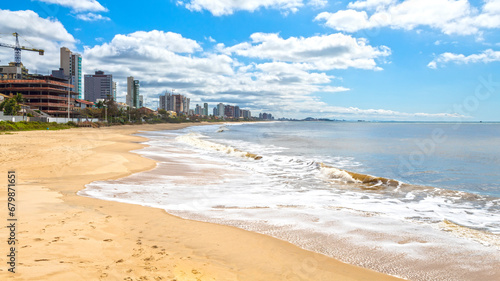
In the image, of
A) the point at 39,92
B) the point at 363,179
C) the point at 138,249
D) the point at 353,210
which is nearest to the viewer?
the point at 138,249

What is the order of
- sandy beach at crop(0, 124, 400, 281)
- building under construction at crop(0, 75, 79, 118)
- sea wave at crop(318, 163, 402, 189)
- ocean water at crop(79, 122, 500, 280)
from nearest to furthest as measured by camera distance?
sandy beach at crop(0, 124, 400, 281), ocean water at crop(79, 122, 500, 280), sea wave at crop(318, 163, 402, 189), building under construction at crop(0, 75, 79, 118)

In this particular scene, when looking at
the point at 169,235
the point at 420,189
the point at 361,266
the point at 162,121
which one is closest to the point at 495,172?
the point at 420,189

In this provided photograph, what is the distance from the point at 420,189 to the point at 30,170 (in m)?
17.8

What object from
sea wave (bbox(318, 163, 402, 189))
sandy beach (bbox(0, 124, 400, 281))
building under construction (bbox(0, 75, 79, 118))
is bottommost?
sea wave (bbox(318, 163, 402, 189))

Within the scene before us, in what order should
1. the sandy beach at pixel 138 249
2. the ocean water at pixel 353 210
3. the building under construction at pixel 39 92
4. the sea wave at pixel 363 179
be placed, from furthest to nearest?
the building under construction at pixel 39 92 < the sea wave at pixel 363 179 < the ocean water at pixel 353 210 < the sandy beach at pixel 138 249

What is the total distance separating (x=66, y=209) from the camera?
319 inches

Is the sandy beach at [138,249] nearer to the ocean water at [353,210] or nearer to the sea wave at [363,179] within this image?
the ocean water at [353,210]

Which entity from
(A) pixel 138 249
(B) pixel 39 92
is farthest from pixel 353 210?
(B) pixel 39 92

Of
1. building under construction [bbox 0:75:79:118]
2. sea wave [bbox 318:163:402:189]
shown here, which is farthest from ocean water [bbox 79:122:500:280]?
building under construction [bbox 0:75:79:118]

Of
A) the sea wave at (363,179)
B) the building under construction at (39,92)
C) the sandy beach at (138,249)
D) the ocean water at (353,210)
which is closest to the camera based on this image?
the sandy beach at (138,249)

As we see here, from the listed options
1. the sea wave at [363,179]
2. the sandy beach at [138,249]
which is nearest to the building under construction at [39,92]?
the sea wave at [363,179]

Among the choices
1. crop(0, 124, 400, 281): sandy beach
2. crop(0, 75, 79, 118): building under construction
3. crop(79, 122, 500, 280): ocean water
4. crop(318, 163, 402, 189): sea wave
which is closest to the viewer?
crop(0, 124, 400, 281): sandy beach

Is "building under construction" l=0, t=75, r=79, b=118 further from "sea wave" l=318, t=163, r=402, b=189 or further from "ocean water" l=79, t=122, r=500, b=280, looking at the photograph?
"sea wave" l=318, t=163, r=402, b=189

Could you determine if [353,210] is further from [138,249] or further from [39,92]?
[39,92]
